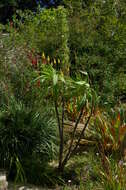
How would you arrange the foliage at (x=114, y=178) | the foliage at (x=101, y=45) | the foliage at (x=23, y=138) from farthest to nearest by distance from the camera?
1. the foliage at (x=101, y=45)
2. the foliage at (x=23, y=138)
3. the foliage at (x=114, y=178)

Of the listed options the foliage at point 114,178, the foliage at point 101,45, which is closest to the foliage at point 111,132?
the foliage at point 114,178

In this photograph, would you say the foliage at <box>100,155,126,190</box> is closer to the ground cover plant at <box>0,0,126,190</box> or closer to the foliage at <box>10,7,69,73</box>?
the ground cover plant at <box>0,0,126,190</box>

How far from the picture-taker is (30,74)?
5.86m

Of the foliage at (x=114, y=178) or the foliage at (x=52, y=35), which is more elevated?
the foliage at (x=52, y=35)

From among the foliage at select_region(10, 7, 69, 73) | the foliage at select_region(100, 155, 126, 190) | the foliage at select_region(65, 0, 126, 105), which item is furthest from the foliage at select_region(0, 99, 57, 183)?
the foliage at select_region(10, 7, 69, 73)

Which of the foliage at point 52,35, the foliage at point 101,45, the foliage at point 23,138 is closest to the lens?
the foliage at point 23,138

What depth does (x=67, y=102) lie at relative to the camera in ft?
21.5

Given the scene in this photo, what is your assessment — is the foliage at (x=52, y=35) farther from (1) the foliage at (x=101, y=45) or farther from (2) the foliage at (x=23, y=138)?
(2) the foliage at (x=23, y=138)

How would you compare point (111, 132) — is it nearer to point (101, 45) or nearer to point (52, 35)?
point (101, 45)

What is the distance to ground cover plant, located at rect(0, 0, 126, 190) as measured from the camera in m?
4.29

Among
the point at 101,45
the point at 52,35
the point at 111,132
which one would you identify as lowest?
the point at 111,132

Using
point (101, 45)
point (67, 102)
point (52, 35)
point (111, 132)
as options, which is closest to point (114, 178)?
point (111, 132)

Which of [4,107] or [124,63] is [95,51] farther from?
[4,107]

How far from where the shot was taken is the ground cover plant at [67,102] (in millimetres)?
4293
